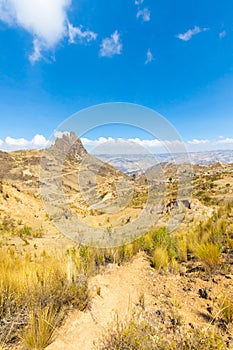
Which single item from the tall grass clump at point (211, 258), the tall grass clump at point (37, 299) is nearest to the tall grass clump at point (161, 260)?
the tall grass clump at point (211, 258)

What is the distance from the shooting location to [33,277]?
2.80m

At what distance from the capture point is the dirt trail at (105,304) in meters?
2.27

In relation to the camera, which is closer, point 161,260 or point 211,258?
point 211,258

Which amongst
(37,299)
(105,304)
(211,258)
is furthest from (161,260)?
(37,299)

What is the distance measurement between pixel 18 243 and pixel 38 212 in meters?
10.3

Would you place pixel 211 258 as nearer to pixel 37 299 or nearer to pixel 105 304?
pixel 105 304

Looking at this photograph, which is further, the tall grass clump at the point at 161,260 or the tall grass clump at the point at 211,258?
the tall grass clump at the point at 161,260

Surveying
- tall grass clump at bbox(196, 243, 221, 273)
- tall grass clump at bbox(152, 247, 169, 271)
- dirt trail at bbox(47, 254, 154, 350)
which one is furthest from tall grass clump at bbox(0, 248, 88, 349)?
tall grass clump at bbox(196, 243, 221, 273)

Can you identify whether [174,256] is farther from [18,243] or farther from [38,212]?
[38,212]

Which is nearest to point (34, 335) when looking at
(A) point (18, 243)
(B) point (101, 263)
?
(B) point (101, 263)

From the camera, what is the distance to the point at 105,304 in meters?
3.02

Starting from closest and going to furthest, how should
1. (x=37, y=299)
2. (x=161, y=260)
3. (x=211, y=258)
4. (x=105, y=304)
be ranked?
(x=37, y=299) < (x=105, y=304) < (x=211, y=258) < (x=161, y=260)

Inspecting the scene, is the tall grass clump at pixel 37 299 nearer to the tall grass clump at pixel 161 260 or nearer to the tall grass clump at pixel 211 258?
the tall grass clump at pixel 161 260

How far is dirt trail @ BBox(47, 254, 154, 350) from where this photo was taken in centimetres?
227
